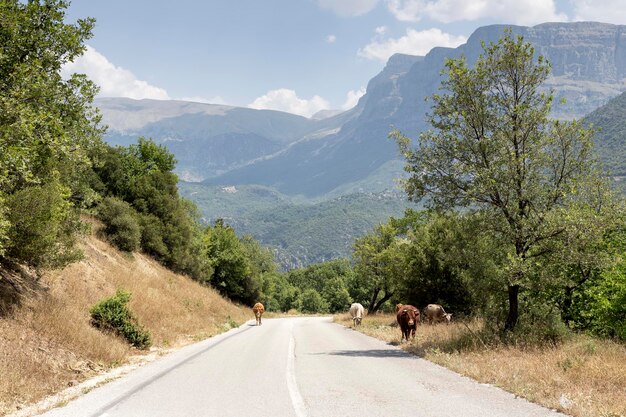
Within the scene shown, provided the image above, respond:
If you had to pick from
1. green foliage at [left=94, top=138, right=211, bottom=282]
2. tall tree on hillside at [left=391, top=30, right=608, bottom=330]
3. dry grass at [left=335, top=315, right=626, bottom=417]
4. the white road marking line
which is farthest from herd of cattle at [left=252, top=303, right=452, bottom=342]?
green foliage at [left=94, top=138, right=211, bottom=282]

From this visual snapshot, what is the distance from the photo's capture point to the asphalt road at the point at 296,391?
7.75 m

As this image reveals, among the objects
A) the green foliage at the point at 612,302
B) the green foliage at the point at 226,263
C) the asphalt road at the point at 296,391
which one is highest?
the green foliage at the point at 612,302

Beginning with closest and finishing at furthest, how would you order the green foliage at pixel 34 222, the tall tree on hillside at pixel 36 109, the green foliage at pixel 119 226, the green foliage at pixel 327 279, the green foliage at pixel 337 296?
the tall tree on hillside at pixel 36 109 < the green foliage at pixel 34 222 < the green foliage at pixel 119 226 < the green foliage at pixel 337 296 < the green foliage at pixel 327 279

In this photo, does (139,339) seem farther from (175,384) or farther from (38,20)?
(38,20)

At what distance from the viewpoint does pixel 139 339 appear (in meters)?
18.0

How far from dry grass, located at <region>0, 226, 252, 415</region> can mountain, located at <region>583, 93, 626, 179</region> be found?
12915 cm

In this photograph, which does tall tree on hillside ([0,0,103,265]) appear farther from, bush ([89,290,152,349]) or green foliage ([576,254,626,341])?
green foliage ([576,254,626,341])

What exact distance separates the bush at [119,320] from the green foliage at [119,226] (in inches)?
735

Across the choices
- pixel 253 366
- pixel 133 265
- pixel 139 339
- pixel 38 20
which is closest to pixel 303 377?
pixel 253 366

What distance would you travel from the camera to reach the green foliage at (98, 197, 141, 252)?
117ft

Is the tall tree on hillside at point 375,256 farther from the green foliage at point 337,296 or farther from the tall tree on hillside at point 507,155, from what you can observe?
the green foliage at point 337,296

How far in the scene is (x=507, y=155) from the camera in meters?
16.7

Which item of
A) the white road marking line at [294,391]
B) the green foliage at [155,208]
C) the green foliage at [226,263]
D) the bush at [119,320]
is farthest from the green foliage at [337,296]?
the white road marking line at [294,391]

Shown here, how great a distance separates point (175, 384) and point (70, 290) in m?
11.2
